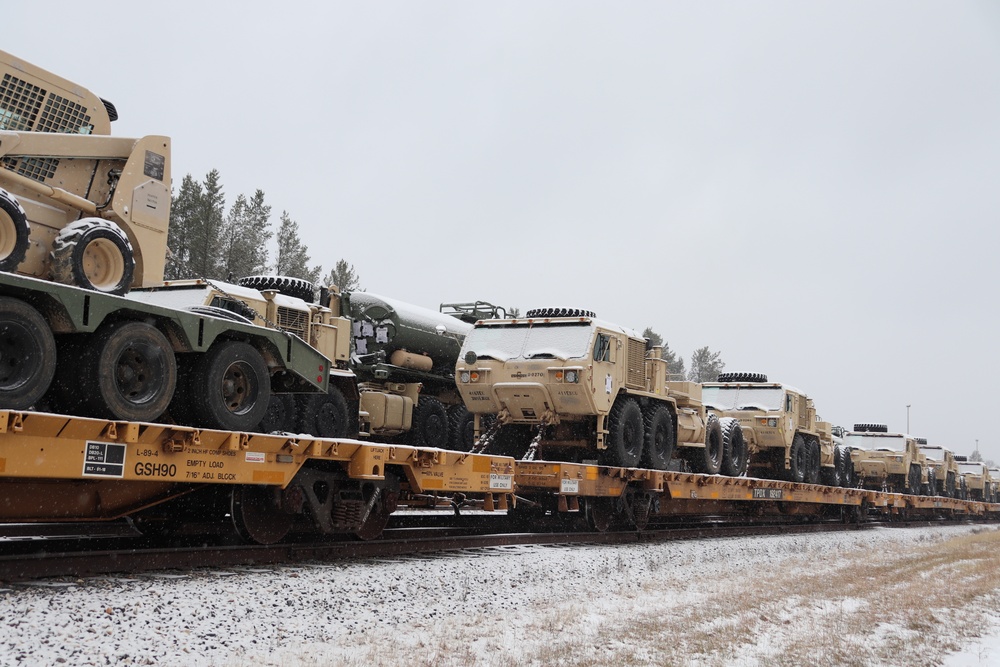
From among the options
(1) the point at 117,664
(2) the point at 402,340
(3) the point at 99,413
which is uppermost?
(2) the point at 402,340

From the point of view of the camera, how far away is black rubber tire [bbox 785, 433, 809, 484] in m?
20.2

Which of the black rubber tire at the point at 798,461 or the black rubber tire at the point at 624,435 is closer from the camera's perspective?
the black rubber tire at the point at 624,435

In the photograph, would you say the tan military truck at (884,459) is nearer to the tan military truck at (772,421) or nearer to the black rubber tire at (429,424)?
the tan military truck at (772,421)

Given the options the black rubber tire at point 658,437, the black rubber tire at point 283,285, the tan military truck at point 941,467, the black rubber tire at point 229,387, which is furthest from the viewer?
the tan military truck at point 941,467

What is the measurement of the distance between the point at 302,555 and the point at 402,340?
9.32 meters

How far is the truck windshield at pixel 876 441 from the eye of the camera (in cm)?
2722

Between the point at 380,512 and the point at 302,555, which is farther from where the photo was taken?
the point at 380,512

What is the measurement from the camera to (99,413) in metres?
7.00

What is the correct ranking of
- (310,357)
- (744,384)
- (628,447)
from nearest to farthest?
1. (310,357)
2. (628,447)
3. (744,384)

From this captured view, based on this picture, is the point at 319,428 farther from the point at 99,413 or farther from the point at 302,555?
the point at 99,413

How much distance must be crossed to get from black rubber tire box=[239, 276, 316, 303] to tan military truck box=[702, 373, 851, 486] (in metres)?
8.50

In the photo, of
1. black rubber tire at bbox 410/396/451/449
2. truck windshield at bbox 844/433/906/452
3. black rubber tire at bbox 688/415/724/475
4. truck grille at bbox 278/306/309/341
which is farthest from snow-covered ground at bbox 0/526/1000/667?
truck windshield at bbox 844/433/906/452

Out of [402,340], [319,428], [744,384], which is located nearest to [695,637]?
[319,428]

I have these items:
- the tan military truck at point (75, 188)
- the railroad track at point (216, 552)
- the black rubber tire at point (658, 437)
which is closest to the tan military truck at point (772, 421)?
the black rubber tire at point (658, 437)
